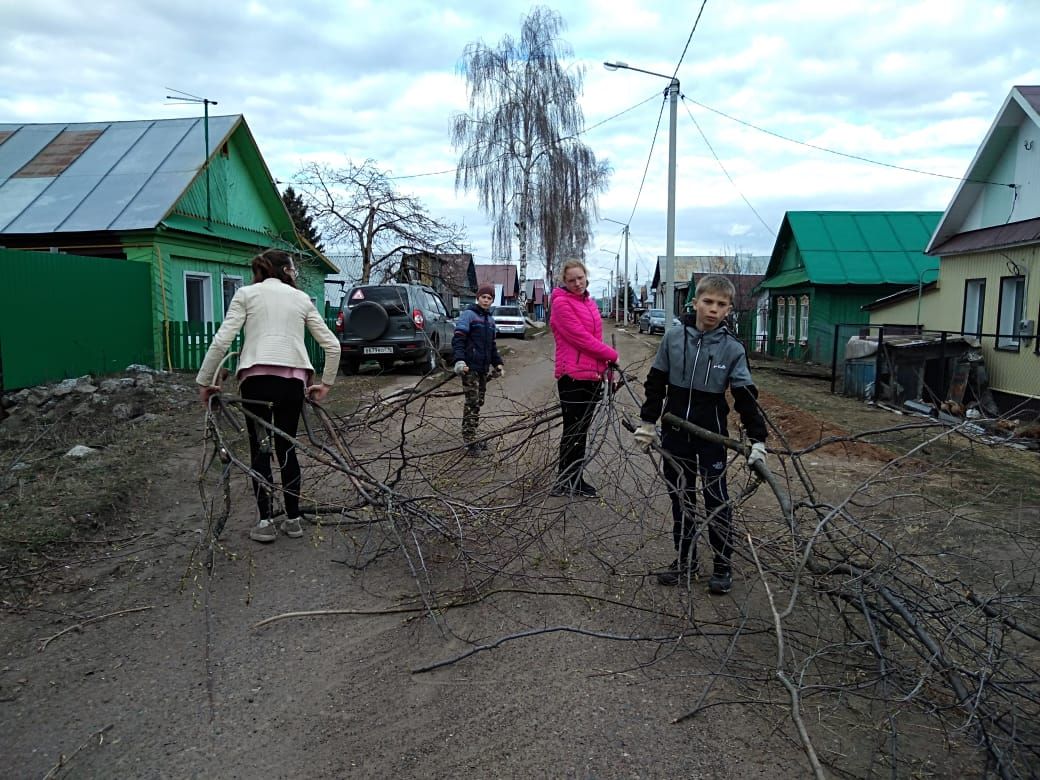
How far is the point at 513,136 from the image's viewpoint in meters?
35.1

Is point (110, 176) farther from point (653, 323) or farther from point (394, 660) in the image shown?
point (653, 323)

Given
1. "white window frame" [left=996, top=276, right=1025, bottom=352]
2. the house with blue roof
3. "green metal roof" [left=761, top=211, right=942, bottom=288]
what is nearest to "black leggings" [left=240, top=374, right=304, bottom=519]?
the house with blue roof

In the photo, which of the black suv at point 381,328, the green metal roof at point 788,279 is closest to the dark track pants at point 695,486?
the black suv at point 381,328

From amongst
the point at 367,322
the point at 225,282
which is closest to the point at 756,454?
the point at 367,322

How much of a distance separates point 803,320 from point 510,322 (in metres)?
13.8

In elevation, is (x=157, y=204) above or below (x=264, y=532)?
above

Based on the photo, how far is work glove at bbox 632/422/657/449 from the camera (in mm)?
3902

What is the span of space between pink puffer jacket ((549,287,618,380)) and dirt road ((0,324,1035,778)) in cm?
83

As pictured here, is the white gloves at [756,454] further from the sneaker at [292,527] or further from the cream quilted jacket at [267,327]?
the sneaker at [292,527]

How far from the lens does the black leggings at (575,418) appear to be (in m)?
4.75

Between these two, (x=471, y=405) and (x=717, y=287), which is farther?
(x=471, y=405)

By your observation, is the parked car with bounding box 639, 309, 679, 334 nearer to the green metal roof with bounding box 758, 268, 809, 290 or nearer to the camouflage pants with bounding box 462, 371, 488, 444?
the green metal roof with bounding box 758, 268, 809, 290

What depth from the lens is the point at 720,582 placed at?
3867 millimetres

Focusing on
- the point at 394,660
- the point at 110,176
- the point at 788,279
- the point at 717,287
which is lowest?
the point at 394,660
